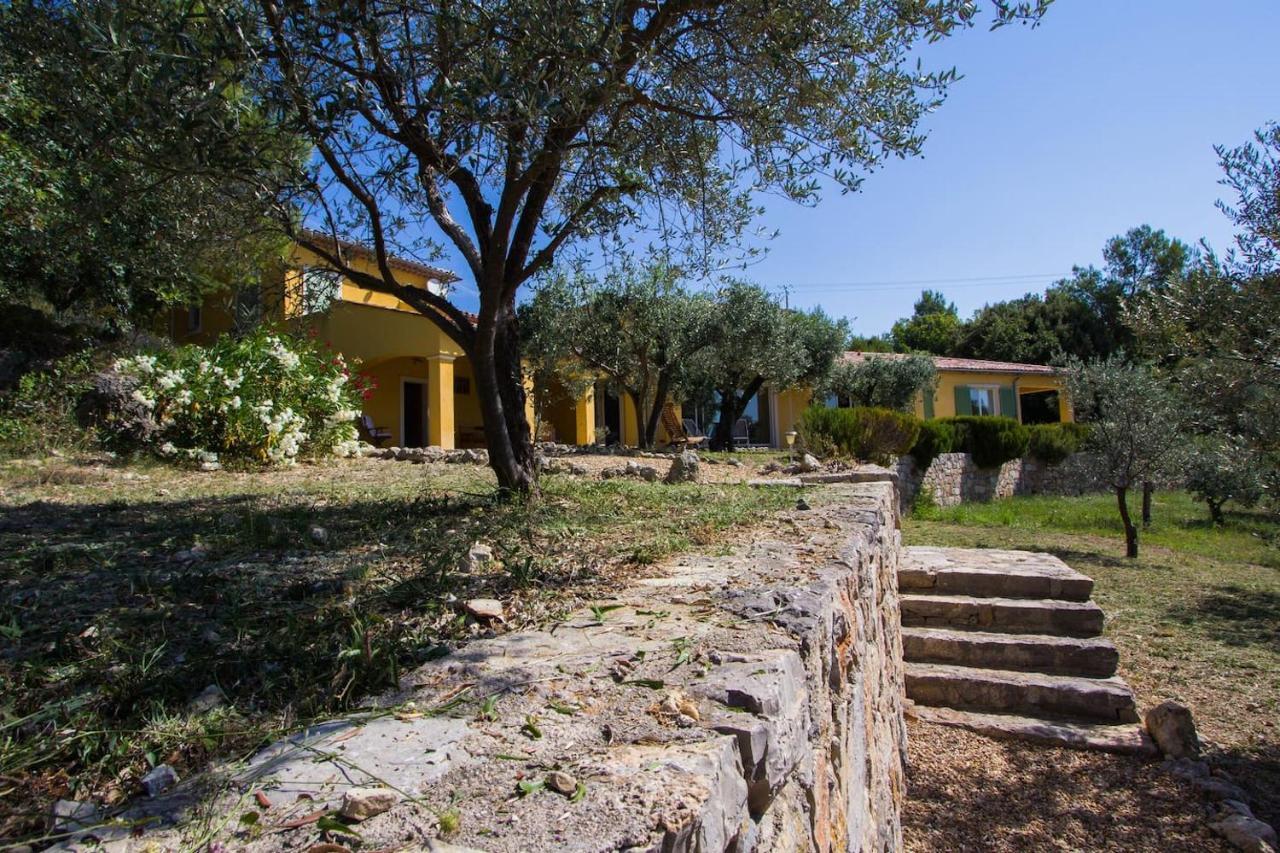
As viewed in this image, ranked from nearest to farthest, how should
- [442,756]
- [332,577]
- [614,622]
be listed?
[442,756] < [614,622] < [332,577]

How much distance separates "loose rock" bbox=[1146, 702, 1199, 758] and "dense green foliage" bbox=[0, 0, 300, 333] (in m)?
5.45

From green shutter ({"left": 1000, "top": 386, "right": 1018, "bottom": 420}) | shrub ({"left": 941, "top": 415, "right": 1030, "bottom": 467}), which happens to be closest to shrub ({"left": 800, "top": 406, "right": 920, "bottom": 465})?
shrub ({"left": 941, "top": 415, "right": 1030, "bottom": 467})

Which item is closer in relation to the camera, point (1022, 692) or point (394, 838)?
point (394, 838)

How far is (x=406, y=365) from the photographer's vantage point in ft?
55.2

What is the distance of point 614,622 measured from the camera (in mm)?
1938

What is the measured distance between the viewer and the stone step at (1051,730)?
4.19m

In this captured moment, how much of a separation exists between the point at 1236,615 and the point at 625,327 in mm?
9587

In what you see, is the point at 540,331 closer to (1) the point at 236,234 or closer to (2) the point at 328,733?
(1) the point at 236,234

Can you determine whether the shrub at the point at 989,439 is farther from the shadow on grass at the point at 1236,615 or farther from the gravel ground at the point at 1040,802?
the gravel ground at the point at 1040,802

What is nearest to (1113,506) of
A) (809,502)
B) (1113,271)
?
(809,502)

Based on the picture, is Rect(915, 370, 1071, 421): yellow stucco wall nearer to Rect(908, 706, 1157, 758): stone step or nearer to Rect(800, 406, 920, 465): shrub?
Rect(800, 406, 920, 465): shrub

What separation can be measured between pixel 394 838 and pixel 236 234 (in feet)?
14.6

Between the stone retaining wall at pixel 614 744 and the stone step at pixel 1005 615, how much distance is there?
11.4 ft

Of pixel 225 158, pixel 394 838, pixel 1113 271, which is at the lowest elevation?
pixel 394 838
